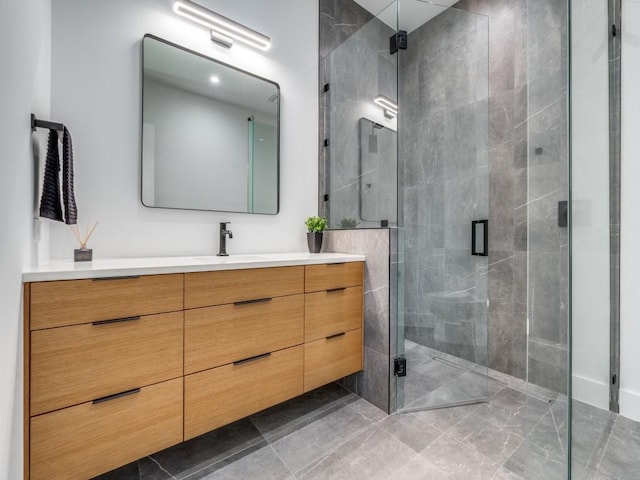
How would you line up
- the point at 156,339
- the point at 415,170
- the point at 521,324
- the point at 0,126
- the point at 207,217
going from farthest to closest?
the point at 415,170 → the point at 521,324 → the point at 207,217 → the point at 156,339 → the point at 0,126

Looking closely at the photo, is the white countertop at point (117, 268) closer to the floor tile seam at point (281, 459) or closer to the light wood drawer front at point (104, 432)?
the light wood drawer front at point (104, 432)

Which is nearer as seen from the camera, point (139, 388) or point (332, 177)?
point (139, 388)

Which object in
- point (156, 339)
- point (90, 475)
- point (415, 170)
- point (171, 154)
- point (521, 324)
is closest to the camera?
point (90, 475)

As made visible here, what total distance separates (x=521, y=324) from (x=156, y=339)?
2.29 metres

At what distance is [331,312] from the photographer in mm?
1713

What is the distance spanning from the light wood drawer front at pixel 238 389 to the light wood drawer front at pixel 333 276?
1.15 feet

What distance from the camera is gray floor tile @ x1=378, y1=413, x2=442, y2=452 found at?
1.47 metres

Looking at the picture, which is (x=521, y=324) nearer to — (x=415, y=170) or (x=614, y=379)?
(x=614, y=379)

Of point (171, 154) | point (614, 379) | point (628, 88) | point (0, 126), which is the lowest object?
point (614, 379)

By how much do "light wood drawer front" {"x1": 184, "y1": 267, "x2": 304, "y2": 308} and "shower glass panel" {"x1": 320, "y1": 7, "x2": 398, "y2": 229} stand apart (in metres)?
0.87

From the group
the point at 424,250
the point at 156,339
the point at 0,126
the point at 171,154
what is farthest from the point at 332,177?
the point at 0,126

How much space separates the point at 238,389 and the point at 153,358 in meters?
0.41

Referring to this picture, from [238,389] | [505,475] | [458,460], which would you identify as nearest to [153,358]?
[238,389]

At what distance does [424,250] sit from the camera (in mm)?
2201
